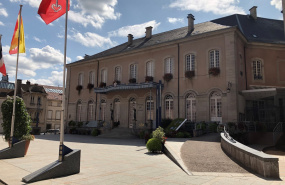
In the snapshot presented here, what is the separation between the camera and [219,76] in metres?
20.0

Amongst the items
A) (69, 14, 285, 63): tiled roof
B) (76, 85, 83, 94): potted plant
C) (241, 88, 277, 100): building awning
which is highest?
(69, 14, 285, 63): tiled roof

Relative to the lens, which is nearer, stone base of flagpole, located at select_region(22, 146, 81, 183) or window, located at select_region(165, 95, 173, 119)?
stone base of flagpole, located at select_region(22, 146, 81, 183)

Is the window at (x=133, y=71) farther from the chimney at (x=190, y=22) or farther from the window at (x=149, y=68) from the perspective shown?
the chimney at (x=190, y=22)

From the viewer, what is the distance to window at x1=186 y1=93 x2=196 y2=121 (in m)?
21.1

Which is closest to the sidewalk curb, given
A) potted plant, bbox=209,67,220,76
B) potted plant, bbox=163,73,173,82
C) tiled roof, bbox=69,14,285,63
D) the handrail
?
the handrail

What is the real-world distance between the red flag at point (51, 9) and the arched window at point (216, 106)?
14.8 meters

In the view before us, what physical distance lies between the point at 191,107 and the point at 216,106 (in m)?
2.22

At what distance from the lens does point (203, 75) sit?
20.9 m

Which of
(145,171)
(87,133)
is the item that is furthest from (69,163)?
(87,133)

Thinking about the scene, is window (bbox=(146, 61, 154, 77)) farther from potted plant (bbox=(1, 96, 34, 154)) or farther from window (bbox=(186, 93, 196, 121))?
potted plant (bbox=(1, 96, 34, 154))

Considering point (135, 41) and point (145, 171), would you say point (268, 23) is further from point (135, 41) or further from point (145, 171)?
point (145, 171)

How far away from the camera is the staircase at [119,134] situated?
21109 millimetres

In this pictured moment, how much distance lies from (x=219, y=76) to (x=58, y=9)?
14.8 m

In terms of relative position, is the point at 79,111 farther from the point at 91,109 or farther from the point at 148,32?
the point at 148,32
